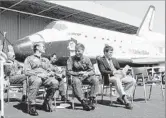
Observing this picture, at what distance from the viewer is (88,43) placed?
14016 mm

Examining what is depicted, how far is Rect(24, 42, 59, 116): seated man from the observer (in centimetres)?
473

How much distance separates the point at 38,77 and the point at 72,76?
0.82m

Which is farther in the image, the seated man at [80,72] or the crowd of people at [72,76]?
the seated man at [80,72]

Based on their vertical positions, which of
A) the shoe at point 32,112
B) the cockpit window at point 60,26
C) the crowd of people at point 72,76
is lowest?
the shoe at point 32,112

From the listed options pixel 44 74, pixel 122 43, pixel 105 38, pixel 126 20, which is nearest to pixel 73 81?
pixel 44 74

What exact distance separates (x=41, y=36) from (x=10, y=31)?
1087cm

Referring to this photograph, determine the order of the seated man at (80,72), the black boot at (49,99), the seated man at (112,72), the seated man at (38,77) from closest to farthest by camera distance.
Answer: the seated man at (38,77) < the black boot at (49,99) < the seated man at (80,72) < the seated man at (112,72)

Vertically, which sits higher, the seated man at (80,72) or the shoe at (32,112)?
the seated man at (80,72)

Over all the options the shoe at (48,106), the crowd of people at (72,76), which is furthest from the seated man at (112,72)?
the shoe at (48,106)

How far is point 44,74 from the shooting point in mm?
5012

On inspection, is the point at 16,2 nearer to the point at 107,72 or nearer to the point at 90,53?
the point at 90,53

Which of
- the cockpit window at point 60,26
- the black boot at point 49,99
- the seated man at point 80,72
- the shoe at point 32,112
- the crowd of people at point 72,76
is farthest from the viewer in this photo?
the cockpit window at point 60,26

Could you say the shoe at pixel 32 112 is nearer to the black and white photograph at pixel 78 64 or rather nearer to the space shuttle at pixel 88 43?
the black and white photograph at pixel 78 64

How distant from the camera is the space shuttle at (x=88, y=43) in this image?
38.5ft
